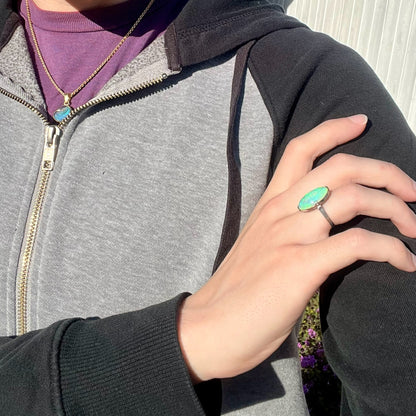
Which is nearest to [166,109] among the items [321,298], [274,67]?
[274,67]

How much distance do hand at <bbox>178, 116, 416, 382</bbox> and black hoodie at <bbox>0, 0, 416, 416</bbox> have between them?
0.04 m

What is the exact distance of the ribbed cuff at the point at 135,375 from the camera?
103cm

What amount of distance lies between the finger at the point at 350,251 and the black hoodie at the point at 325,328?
47mm

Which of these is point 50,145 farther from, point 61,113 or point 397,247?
point 397,247

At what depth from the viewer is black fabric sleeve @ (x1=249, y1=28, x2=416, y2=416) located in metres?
0.99

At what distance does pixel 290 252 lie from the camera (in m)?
0.98

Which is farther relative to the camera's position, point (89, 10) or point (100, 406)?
point (89, 10)

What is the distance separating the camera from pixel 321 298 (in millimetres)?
1110

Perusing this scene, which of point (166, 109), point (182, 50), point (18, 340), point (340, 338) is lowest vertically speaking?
point (18, 340)

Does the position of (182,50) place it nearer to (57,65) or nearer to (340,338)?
(57,65)

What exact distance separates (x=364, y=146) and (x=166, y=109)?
41 cm

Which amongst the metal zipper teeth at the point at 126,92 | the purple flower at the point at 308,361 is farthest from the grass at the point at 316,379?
the metal zipper teeth at the point at 126,92

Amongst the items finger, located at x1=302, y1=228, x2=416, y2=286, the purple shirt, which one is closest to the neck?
the purple shirt

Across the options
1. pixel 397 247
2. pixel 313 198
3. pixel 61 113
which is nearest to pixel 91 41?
pixel 61 113
